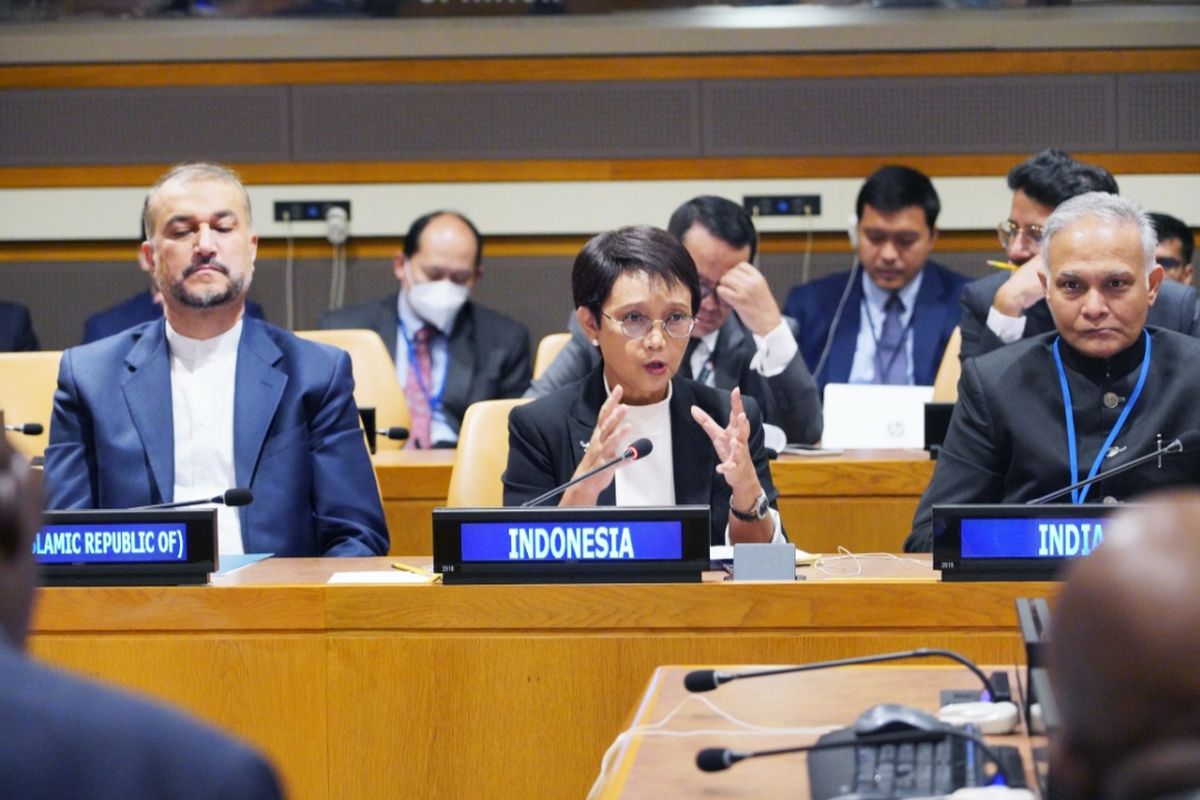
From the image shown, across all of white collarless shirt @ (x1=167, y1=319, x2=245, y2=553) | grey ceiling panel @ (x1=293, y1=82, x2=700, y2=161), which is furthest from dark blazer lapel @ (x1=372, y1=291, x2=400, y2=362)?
white collarless shirt @ (x1=167, y1=319, x2=245, y2=553)

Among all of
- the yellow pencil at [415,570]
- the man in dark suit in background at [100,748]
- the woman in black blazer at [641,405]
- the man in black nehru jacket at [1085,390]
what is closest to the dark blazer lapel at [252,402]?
the woman in black blazer at [641,405]

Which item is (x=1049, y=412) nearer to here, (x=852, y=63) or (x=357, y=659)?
(x=357, y=659)

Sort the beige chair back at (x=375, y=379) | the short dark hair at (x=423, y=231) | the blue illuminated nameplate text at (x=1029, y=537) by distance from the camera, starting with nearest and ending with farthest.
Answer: the blue illuminated nameplate text at (x=1029, y=537) → the beige chair back at (x=375, y=379) → the short dark hair at (x=423, y=231)

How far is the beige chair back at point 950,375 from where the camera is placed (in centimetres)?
480

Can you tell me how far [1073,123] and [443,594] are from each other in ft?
15.8

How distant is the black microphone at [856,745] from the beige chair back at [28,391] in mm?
3101

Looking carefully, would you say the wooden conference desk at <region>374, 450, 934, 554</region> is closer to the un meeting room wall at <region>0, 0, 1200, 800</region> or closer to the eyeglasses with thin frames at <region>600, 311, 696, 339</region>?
the eyeglasses with thin frames at <region>600, 311, 696, 339</region>

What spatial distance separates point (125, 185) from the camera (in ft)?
22.3

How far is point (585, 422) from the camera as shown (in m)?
3.26

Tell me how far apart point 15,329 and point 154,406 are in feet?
10.7

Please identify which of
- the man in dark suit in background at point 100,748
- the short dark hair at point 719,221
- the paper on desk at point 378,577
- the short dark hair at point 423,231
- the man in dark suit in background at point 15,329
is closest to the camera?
the man in dark suit in background at point 100,748

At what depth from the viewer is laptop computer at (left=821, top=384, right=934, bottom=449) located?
4.86 m

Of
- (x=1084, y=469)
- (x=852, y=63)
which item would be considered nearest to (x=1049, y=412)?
(x=1084, y=469)

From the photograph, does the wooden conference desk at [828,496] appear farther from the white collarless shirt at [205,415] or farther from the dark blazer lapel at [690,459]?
the dark blazer lapel at [690,459]
